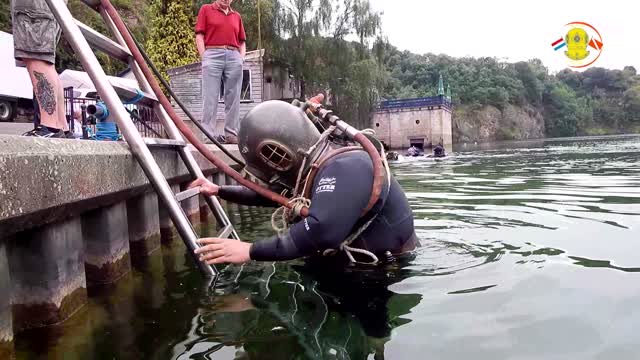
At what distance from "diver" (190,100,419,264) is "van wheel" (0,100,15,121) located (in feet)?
46.0

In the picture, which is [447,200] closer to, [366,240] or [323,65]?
[366,240]

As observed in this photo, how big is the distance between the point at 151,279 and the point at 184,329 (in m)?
1.02

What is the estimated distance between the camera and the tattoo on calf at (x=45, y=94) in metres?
3.20

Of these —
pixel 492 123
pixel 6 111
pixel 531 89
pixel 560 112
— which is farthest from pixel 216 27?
pixel 560 112

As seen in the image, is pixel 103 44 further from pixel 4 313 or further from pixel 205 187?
pixel 4 313

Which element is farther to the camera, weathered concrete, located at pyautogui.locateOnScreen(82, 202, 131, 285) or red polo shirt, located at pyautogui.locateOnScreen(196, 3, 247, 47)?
red polo shirt, located at pyautogui.locateOnScreen(196, 3, 247, 47)

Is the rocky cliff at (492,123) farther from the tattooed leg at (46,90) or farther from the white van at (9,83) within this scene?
the tattooed leg at (46,90)

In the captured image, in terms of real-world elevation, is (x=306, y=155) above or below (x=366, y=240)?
above

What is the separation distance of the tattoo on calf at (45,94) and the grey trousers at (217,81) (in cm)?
335

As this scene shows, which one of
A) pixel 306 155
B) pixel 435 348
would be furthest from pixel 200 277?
pixel 435 348

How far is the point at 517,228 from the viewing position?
5.00 meters

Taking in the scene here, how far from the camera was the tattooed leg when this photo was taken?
3203mm

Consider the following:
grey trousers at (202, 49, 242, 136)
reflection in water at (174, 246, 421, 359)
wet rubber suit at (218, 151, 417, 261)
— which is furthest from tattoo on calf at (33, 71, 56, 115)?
grey trousers at (202, 49, 242, 136)

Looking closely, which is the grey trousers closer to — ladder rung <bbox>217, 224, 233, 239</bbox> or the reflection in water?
ladder rung <bbox>217, 224, 233, 239</bbox>
